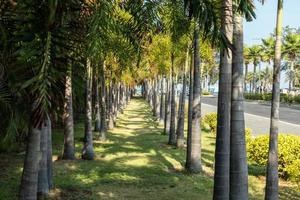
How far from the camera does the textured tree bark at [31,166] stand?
22.7 feet

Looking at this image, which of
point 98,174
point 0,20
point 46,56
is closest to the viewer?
point 46,56

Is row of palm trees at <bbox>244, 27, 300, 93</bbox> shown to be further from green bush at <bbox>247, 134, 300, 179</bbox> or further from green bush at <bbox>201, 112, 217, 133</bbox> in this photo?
green bush at <bbox>247, 134, 300, 179</bbox>

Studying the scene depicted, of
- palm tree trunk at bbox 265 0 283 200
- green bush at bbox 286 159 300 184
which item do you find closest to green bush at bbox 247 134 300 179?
green bush at bbox 286 159 300 184

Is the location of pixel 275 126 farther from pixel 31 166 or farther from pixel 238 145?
pixel 31 166

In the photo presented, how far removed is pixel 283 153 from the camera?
1562cm

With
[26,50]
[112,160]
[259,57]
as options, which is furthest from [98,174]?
[259,57]

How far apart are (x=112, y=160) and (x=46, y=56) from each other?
13.8m

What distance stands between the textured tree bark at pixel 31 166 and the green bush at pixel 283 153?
953 cm

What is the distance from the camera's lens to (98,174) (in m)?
15.6

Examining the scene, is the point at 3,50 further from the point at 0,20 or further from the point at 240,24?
the point at 240,24

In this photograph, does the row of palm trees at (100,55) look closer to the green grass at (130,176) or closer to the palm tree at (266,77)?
the green grass at (130,176)

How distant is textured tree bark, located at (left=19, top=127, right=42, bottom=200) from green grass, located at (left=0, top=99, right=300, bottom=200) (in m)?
5.21

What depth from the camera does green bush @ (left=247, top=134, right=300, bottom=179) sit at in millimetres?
15201

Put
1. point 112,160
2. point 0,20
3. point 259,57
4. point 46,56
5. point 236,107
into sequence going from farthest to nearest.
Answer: point 259,57 < point 112,160 < point 236,107 < point 0,20 < point 46,56
